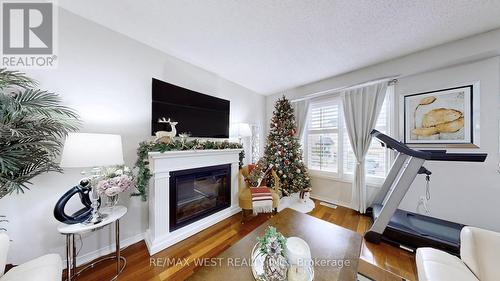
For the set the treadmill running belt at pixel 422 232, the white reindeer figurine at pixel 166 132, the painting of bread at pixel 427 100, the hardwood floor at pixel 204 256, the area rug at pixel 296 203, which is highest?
the painting of bread at pixel 427 100

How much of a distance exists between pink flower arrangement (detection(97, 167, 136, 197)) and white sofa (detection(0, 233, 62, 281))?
1.57 feet

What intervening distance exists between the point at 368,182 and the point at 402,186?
3.25ft

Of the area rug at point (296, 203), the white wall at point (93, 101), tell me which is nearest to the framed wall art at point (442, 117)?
the area rug at point (296, 203)

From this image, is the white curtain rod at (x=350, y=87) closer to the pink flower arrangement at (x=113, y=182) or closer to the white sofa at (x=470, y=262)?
the white sofa at (x=470, y=262)

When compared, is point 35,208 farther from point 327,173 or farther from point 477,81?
point 477,81

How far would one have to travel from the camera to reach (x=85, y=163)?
125 centimetres

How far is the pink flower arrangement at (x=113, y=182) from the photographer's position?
135 centimetres

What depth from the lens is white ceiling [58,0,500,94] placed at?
4.84 ft

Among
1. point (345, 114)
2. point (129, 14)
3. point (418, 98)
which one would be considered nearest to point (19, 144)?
point (129, 14)

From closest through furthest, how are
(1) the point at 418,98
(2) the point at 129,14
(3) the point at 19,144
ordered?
1. (3) the point at 19,144
2. (2) the point at 129,14
3. (1) the point at 418,98

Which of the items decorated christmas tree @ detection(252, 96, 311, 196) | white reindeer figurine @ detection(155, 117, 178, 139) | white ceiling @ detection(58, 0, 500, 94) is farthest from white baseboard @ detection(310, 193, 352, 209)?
white reindeer figurine @ detection(155, 117, 178, 139)

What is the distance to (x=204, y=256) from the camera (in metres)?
1.76

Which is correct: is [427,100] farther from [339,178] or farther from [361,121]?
[339,178]

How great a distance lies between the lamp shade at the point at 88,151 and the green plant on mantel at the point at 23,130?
0.21m
